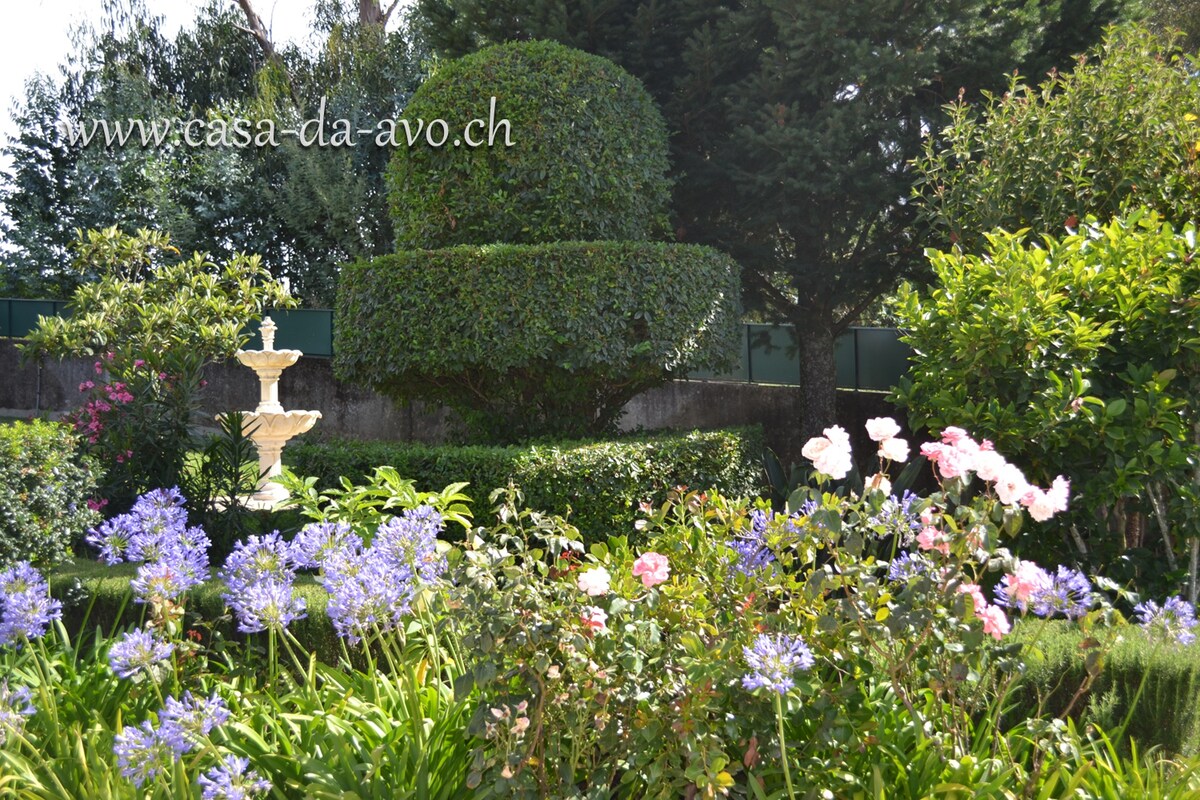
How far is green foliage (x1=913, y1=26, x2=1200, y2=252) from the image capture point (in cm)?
705

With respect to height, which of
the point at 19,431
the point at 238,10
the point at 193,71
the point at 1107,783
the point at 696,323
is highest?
the point at 238,10

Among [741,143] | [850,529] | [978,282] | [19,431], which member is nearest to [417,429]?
[741,143]

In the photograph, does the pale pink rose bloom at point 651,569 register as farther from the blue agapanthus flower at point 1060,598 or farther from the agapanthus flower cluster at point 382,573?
the blue agapanthus flower at point 1060,598

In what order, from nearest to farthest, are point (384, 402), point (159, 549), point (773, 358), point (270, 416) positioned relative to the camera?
point (159, 549) < point (270, 416) < point (773, 358) < point (384, 402)

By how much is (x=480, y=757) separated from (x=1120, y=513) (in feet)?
13.8

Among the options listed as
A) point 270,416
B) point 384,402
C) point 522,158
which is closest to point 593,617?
point 522,158

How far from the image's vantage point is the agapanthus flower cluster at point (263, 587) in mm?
3094

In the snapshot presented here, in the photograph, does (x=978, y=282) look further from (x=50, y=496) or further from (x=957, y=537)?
(x=50, y=496)

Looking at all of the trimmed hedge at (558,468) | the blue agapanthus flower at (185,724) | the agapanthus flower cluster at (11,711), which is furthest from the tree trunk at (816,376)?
the blue agapanthus flower at (185,724)

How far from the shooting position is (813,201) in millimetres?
10516

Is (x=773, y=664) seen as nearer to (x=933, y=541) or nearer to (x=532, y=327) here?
(x=933, y=541)

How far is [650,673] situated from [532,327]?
4.95m

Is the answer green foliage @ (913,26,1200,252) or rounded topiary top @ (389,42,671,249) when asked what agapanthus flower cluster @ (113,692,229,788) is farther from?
green foliage @ (913,26,1200,252)

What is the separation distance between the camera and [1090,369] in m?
5.31
